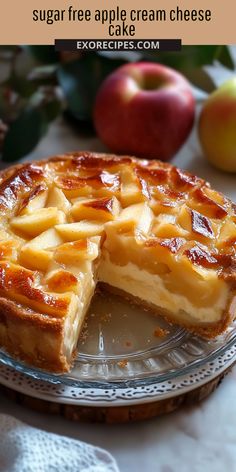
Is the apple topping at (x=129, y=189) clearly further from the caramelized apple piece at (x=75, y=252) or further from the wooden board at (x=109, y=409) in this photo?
the wooden board at (x=109, y=409)

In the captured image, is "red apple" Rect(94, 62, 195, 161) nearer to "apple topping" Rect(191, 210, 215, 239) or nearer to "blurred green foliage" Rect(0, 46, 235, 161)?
"blurred green foliage" Rect(0, 46, 235, 161)

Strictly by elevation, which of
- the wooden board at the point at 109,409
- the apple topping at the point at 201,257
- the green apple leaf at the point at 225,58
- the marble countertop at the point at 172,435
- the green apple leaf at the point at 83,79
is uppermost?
the green apple leaf at the point at 225,58

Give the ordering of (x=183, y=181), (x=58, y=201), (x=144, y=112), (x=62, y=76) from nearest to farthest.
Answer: (x=58, y=201) → (x=183, y=181) → (x=144, y=112) → (x=62, y=76)

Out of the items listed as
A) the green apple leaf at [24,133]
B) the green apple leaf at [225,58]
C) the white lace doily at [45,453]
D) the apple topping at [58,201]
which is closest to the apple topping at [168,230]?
the apple topping at [58,201]

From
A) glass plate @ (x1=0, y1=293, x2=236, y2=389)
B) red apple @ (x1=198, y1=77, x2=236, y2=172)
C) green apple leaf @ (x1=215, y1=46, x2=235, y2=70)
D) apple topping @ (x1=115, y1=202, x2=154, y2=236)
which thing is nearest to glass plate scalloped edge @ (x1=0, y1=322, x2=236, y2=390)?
glass plate @ (x1=0, y1=293, x2=236, y2=389)

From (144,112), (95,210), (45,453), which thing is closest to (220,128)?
(144,112)

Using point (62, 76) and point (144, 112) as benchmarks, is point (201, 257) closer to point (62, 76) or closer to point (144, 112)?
point (144, 112)
